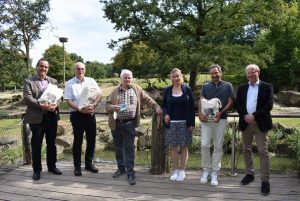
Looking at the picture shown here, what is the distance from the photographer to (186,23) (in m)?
19.6

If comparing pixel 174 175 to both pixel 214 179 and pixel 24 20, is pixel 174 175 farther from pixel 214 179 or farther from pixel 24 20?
pixel 24 20

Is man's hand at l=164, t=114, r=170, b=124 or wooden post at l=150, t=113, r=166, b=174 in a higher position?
man's hand at l=164, t=114, r=170, b=124

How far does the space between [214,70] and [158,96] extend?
48.5 ft

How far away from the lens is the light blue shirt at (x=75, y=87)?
591cm

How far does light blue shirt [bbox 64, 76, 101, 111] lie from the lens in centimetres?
591

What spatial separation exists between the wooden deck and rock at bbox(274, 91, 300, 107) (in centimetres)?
1487

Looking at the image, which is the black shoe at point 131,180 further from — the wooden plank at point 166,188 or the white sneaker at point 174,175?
the white sneaker at point 174,175

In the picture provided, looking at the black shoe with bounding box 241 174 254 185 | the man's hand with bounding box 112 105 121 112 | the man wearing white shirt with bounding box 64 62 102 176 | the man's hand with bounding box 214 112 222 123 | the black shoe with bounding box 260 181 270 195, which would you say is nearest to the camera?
the black shoe with bounding box 260 181 270 195

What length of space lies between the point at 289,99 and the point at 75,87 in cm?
1640

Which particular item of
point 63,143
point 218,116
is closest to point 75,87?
point 218,116

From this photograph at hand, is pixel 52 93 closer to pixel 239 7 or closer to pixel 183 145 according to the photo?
pixel 183 145

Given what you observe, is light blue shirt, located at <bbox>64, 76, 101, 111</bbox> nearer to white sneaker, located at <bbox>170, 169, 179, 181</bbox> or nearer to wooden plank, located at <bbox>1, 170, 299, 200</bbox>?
wooden plank, located at <bbox>1, 170, 299, 200</bbox>

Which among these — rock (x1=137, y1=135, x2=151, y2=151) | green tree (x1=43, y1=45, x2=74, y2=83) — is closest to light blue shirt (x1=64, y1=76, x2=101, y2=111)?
rock (x1=137, y1=135, x2=151, y2=151)

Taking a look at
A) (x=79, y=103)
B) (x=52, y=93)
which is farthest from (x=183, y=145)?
(x=52, y=93)
